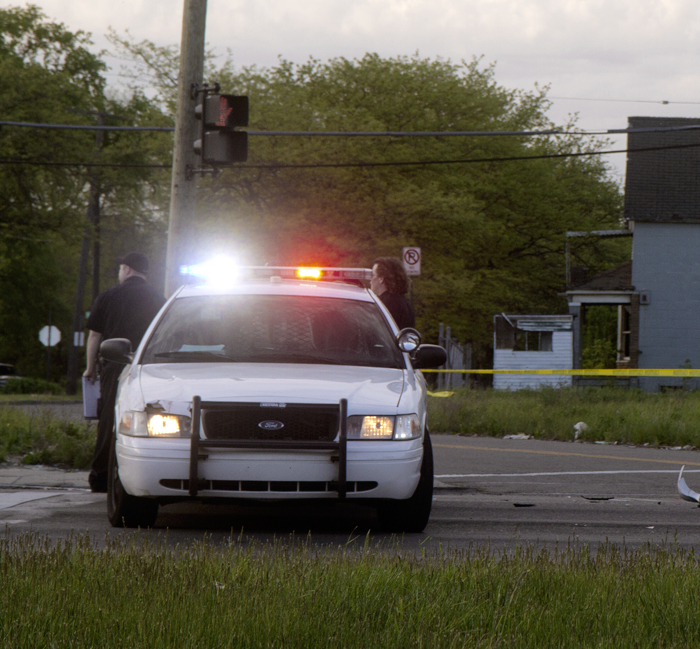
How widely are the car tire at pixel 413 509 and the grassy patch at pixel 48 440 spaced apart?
4913 millimetres

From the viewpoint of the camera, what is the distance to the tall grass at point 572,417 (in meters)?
15.7

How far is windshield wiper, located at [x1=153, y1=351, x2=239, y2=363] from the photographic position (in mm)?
7242

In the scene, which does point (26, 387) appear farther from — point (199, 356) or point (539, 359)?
point (199, 356)

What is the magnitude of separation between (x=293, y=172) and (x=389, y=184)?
12.7ft

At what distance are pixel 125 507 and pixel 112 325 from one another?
8.52 ft

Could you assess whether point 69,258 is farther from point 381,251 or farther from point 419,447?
point 419,447

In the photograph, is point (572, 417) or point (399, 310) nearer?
point (399, 310)

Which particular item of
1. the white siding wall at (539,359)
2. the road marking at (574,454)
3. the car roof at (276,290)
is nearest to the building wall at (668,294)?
the white siding wall at (539,359)

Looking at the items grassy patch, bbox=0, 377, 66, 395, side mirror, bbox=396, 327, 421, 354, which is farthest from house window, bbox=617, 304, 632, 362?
side mirror, bbox=396, 327, 421, 354

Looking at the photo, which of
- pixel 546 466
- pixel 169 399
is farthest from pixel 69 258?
pixel 169 399

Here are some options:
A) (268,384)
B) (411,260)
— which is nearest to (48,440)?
(268,384)

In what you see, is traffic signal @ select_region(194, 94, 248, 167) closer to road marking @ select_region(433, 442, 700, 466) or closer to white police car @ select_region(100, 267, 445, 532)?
white police car @ select_region(100, 267, 445, 532)

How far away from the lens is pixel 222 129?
11844mm

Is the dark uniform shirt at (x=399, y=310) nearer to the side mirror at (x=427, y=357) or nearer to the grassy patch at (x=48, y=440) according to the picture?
the side mirror at (x=427, y=357)
